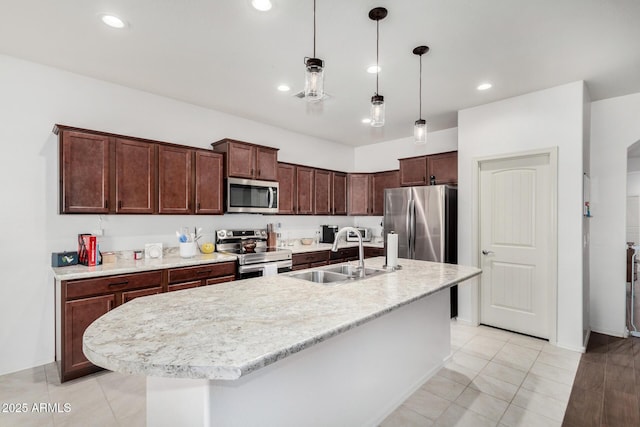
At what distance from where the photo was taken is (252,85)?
331 cm

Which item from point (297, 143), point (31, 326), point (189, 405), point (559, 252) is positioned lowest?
point (31, 326)

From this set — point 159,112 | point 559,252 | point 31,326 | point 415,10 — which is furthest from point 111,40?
point 559,252

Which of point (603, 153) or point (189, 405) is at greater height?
point (603, 153)

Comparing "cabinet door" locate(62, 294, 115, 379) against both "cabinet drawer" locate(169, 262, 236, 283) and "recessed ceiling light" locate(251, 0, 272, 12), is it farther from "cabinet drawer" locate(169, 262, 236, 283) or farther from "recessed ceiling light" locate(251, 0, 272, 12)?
"recessed ceiling light" locate(251, 0, 272, 12)

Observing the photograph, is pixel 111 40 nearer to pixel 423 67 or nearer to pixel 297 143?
pixel 423 67

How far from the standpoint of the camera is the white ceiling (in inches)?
82.0

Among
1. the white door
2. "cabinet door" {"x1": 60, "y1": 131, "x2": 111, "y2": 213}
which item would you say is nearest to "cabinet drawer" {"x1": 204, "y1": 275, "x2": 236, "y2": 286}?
"cabinet door" {"x1": 60, "y1": 131, "x2": 111, "y2": 213}

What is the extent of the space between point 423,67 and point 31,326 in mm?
4310

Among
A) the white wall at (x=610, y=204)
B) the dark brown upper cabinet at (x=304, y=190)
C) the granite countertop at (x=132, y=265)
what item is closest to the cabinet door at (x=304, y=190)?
the dark brown upper cabinet at (x=304, y=190)

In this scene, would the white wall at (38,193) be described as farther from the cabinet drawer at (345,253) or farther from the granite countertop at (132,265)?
the cabinet drawer at (345,253)

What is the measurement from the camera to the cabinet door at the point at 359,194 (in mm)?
5637

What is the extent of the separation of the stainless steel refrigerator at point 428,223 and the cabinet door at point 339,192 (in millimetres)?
1258

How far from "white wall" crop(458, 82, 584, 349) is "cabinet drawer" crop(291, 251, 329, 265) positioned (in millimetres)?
2542

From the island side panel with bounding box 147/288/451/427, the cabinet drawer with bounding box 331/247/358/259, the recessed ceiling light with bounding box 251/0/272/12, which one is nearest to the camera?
the island side panel with bounding box 147/288/451/427
